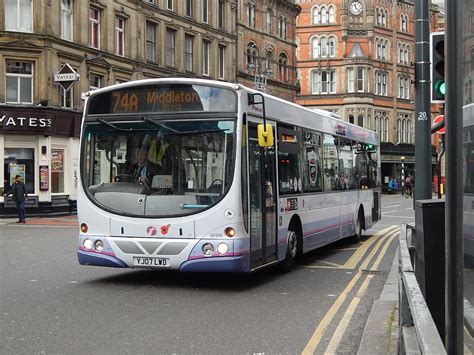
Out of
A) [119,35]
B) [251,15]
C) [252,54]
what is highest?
[251,15]

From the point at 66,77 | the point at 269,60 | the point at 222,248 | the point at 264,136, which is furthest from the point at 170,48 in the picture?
the point at 222,248

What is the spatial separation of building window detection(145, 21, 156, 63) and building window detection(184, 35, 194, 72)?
10.1ft

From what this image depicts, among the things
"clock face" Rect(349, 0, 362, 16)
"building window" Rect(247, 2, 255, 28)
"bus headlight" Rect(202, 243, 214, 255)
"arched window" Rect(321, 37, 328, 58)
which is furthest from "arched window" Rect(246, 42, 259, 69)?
"bus headlight" Rect(202, 243, 214, 255)

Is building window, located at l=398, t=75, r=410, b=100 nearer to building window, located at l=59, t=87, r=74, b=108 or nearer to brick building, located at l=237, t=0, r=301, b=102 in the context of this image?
brick building, located at l=237, t=0, r=301, b=102

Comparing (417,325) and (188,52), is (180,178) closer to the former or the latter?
(417,325)

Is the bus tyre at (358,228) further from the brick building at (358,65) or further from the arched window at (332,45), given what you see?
the arched window at (332,45)

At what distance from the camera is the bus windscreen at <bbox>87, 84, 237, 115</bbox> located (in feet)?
28.3

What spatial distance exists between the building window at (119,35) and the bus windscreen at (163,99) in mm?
24116

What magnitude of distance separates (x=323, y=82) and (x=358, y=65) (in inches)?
169

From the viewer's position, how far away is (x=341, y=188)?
13.5m

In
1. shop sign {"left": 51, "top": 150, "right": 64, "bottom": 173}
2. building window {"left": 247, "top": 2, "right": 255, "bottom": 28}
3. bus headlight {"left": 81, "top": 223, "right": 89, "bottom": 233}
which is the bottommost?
bus headlight {"left": 81, "top": 223, "right": 89, "bottom": 233}

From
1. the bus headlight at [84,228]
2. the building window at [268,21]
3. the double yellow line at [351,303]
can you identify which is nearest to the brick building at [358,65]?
the building window at [268,21]

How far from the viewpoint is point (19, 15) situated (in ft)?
88.0

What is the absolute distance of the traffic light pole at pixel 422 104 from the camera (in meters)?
9.59
